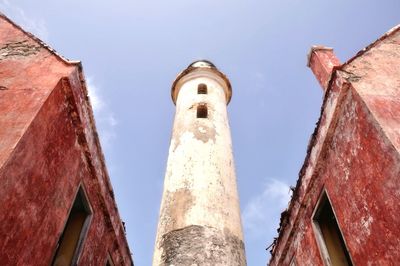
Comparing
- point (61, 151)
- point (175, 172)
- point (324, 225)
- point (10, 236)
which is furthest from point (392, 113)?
point (175, 172)

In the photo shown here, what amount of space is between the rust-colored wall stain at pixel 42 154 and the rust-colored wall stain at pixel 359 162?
3.72 meters

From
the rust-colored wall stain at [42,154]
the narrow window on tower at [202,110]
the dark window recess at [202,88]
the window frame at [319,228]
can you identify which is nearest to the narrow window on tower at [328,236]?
the window frame at [319,228]

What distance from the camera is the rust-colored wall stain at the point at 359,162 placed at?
456 cm

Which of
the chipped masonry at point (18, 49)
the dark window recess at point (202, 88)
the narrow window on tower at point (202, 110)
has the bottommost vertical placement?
the chipped masonry at point (18, 49)

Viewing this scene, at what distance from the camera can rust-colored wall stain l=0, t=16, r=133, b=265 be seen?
425 centimetres

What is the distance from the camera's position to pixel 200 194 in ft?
28.3

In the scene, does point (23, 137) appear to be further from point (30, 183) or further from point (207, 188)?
point (207, 188)

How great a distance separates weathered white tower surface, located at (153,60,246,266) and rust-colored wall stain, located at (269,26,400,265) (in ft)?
5.32

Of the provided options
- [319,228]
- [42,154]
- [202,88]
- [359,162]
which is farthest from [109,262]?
[202,88]

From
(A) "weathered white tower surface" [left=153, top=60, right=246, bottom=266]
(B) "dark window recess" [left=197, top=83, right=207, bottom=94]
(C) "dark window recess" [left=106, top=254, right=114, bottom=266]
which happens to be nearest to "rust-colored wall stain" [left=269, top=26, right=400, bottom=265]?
(A) "weathered white tower surface" [left=153, top=60, right=246, bottom=266]

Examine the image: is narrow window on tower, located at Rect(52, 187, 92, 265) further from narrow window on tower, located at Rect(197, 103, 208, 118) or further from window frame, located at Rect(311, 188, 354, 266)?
narrow window on tower, located at Rect(197, 103, 208, 118)

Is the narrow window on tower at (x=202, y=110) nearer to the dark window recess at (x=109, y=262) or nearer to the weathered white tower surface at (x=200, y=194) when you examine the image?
the weathered white tower surface at (x=200, y=194)

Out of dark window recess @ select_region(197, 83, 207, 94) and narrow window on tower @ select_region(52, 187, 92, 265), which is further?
dark window recess @ select_region(197, 83, 207, 94)

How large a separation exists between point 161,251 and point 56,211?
316 cm
